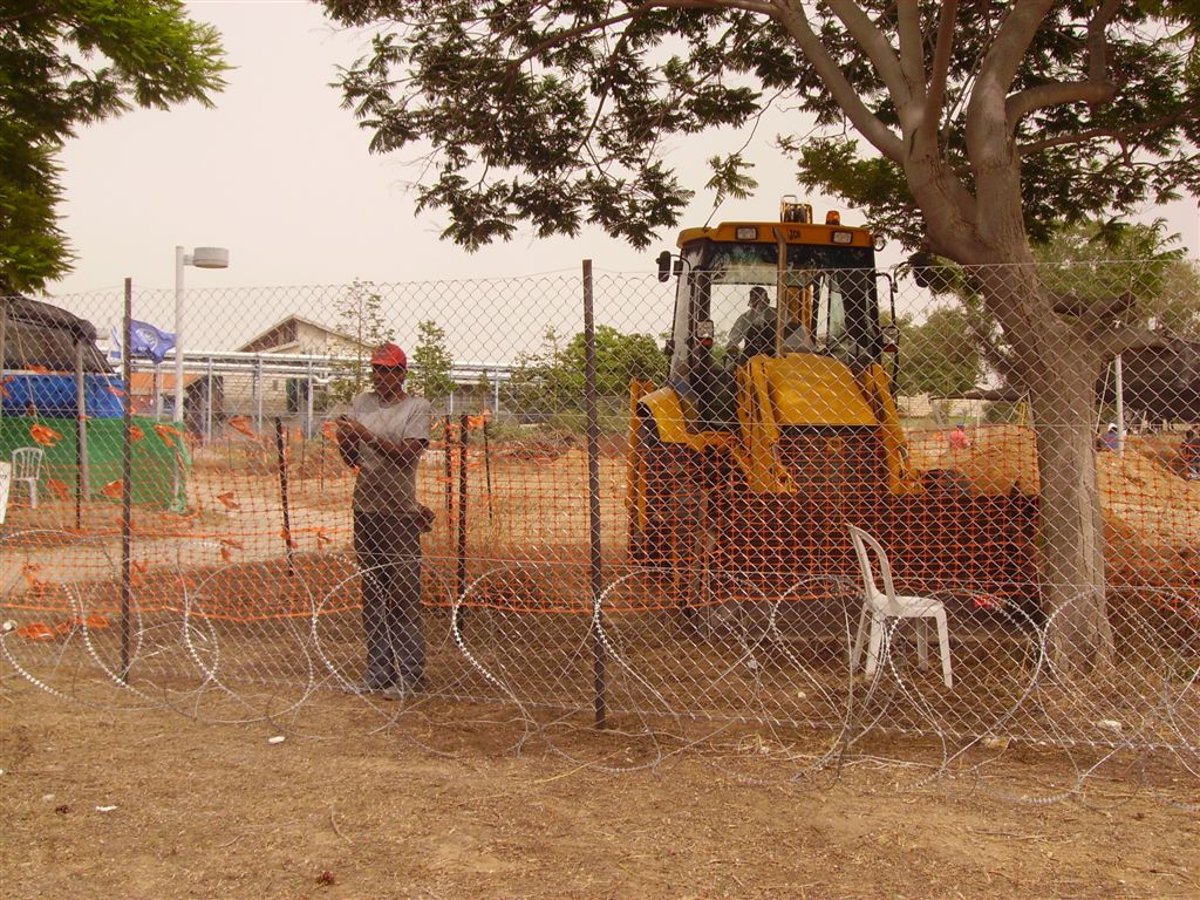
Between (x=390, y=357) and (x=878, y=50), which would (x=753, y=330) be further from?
(x=390, y=357)

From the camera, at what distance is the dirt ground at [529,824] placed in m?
3.96

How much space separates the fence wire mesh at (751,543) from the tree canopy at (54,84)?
3.64m

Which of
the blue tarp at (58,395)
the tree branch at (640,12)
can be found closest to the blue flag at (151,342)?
the blue tarp at (58,395)

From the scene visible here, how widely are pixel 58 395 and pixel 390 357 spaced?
10266 mm

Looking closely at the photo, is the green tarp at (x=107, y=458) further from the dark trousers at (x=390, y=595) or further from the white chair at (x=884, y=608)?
the white chair at (x=884, y=608)

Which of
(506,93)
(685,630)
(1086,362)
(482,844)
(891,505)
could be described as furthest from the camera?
(506,93)

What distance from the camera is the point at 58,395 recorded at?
571 inches

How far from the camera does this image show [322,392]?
11.8 meters

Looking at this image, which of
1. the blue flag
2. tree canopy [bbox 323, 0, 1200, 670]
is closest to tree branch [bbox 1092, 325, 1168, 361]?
tree canopy [bbox 323, 0, 1200, 670]

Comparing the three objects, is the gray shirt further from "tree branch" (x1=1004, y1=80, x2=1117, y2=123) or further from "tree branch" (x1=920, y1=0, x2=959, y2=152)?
"tree branch" (x1=1004, y1=80, x2=1117, y2=123)

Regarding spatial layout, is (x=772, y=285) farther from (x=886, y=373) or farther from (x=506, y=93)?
(x=506, y=93)

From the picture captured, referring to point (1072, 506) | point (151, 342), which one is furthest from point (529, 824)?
point (151, 342)

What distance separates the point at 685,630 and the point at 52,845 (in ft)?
13.7

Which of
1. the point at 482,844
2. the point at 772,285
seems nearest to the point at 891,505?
the point at 772,285
